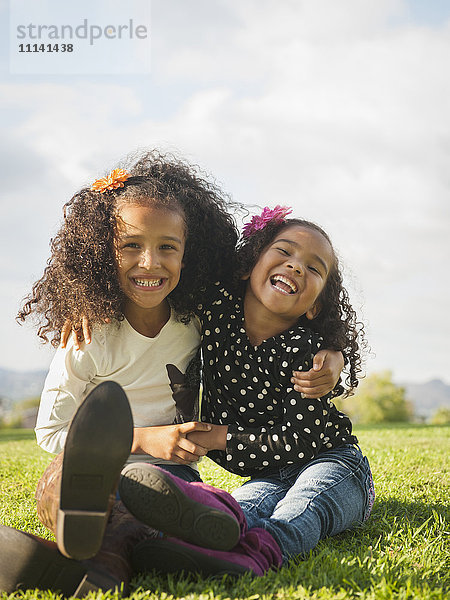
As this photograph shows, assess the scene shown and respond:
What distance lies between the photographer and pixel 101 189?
2.91 meters

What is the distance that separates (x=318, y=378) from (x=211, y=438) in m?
0.51

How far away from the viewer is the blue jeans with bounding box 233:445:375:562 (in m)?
2.24

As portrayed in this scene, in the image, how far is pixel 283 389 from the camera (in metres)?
2.80

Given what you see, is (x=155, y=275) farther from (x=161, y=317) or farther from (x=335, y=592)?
(x=335, y=592)

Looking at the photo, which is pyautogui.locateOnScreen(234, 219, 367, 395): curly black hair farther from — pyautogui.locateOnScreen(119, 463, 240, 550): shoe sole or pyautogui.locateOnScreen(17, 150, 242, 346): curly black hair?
pyautogui.locateOnScreen(119, 463, 240, 550): shoe sole

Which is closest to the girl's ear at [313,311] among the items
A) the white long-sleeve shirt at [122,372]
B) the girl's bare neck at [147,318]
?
the white long-sleeve shirt at [122,372]

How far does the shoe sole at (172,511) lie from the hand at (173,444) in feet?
2.63

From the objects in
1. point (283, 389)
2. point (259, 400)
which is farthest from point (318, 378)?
point (259, 400)

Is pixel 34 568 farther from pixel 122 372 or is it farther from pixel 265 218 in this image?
pixel 265 218

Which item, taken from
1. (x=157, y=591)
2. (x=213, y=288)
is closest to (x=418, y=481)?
(x=213, y=288)

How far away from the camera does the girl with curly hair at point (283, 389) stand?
8.18ft

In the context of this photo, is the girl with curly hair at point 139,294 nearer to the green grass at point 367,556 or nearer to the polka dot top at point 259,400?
the polka dot top at point 259,400

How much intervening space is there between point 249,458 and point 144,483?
3.06 ft

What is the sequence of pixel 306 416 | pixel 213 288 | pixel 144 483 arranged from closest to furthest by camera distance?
1. pixel 144 483
2. pixel 306 416
3. pixel 213 288
